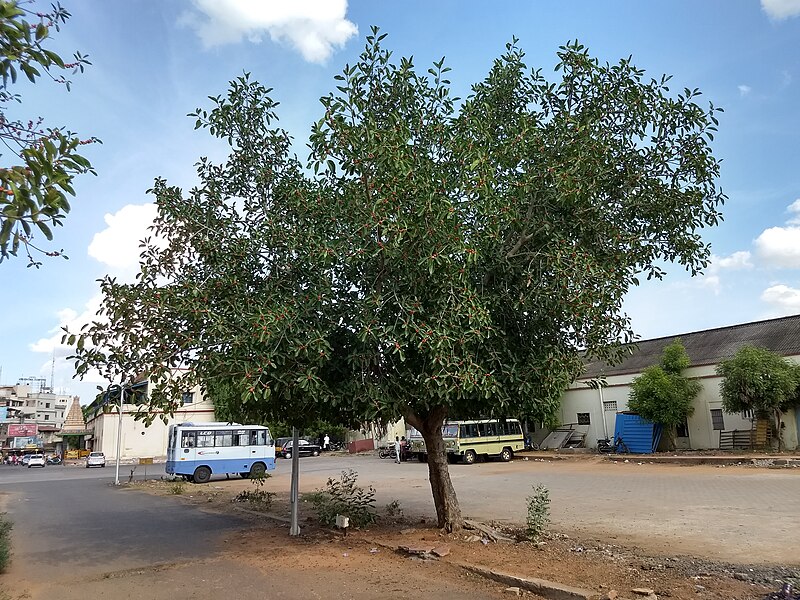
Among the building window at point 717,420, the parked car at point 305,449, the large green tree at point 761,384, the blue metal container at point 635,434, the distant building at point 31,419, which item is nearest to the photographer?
the large green tree at point 761,384

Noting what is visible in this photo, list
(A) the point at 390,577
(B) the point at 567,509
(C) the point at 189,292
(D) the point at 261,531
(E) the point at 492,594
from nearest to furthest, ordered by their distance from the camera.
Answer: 1. (E) the point at 492,594
2. (A) the point at 390,577
3. (C) the point at 189,292
4. (D) the point at 261,531
5. (B) the point at 567,509

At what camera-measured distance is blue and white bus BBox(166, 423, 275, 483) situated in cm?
2609

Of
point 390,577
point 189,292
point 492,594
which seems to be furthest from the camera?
point 189,292

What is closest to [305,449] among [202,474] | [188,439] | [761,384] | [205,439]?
[202,474]

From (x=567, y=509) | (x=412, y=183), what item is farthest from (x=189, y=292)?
(x=567, y=509)

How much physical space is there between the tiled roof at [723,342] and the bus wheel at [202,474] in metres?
17.9

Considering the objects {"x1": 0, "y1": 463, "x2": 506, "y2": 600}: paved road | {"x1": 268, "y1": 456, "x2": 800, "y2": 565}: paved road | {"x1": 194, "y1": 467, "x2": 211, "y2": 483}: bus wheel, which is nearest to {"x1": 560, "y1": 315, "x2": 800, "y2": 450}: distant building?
{"x1": 268, "y1": 456, "x2": 800, "y2": 565}: paved road

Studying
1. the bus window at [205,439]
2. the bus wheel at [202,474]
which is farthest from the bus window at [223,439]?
the bus wheel at [202,474]

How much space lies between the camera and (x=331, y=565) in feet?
27.8

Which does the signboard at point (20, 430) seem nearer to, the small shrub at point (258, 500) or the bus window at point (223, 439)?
the bus window at point (223, 439)

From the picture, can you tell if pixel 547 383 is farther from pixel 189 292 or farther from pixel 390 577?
pixel 189 292

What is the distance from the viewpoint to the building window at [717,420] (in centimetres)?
2767

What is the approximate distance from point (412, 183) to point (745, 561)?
6781 millimetres

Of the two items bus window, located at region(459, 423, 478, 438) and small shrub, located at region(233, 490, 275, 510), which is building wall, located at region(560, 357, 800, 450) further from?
small shrub, located at region(233, 490, 275, 510)
